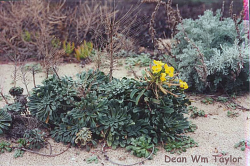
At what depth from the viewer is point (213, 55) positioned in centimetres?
436

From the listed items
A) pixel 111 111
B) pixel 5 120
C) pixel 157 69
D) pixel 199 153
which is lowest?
pixel 199 153

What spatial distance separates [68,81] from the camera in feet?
11.2

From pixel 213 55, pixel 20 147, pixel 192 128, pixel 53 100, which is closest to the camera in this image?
pixel 20 147

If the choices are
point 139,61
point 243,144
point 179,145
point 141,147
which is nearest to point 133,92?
point 141,147

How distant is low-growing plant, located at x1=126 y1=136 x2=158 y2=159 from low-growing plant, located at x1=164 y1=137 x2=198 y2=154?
0.49 ft

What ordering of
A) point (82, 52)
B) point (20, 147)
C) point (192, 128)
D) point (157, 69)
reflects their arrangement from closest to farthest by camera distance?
1. point (157, 69)
2. point (20, 147)
3. point (192, 128)
4. point (82, 52)

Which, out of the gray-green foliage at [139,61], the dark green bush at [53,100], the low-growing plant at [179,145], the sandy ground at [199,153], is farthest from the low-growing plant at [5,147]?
the gray-green foliage at [139,61]

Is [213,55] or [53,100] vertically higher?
[213,55]

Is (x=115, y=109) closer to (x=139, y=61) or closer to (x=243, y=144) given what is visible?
(x=243, y=144)

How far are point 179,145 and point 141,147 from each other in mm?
427

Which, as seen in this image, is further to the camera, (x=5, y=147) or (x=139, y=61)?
(x=139, y=61)

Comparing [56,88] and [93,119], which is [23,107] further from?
[93,119]

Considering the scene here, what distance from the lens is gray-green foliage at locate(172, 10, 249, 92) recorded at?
413 centimetres

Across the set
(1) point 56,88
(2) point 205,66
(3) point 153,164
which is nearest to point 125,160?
(3) point 153,164
